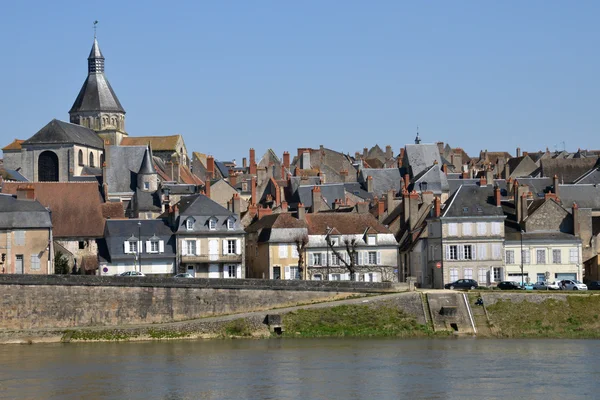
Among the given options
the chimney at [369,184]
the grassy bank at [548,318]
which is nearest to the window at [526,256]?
the grassy bank at [548,318]

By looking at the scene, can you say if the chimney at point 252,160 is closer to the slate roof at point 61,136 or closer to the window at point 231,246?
the slate roof at point 61,136

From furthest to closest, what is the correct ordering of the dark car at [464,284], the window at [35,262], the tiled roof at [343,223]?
the tiled roof at [343,223] < the dark car at [464,284] < the window at [35,262]

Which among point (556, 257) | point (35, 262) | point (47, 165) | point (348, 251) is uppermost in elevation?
point (47, 165)

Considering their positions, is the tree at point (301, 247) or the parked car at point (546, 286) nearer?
the parked car at point (546, 286)

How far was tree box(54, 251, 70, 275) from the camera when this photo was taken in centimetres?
6430

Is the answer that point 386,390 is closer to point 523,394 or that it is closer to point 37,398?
point 523,394

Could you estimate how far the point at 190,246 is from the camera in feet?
216

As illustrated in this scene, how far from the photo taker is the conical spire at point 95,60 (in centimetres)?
11712

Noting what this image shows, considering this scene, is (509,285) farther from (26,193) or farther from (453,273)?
(26,193)

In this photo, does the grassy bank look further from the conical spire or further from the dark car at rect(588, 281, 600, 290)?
the conical spire

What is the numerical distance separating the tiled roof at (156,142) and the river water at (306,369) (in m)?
58.8

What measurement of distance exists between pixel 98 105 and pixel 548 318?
2630 inches

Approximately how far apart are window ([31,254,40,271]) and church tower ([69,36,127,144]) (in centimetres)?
5227

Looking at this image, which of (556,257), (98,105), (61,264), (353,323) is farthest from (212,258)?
(98,105)
